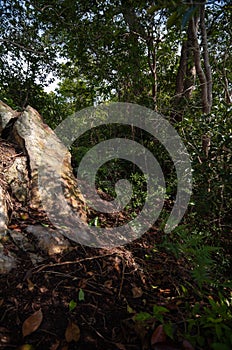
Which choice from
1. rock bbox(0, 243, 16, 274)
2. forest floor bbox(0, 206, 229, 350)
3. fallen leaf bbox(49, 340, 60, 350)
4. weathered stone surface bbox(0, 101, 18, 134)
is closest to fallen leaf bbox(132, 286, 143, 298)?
forest floor bbox(0, 206, 229, 350)

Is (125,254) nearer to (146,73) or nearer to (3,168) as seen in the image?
(3,168)

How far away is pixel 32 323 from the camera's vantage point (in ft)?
4.21

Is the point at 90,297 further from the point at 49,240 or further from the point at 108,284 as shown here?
the point at 49,240

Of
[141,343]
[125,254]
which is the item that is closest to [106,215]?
[125,254]

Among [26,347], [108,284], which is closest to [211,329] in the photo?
[108,284]

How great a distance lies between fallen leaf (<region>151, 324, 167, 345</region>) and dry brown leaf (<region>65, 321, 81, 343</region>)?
426 mm

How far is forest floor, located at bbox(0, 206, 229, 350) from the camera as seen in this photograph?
124 centimetres

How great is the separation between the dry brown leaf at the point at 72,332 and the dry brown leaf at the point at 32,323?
0.18 meters

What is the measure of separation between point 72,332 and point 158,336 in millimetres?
491

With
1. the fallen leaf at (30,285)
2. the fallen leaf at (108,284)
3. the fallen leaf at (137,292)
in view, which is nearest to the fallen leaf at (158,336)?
the fallen leaf at (137,292)


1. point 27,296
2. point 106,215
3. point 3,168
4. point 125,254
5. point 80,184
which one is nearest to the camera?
point 27,296

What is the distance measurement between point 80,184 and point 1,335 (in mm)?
2227

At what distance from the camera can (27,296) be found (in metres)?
1.48

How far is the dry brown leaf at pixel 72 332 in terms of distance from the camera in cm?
123
